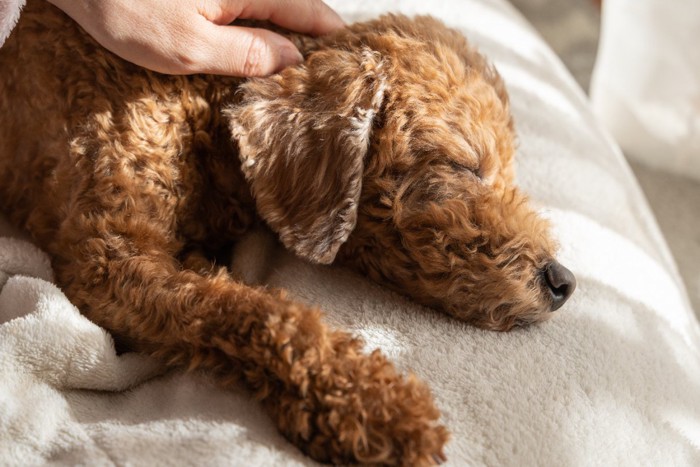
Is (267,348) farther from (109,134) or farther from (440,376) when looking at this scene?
(109,134)

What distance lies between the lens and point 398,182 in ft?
6.18

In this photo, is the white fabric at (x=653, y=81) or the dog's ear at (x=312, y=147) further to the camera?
the white fabric at (x=653, y=81)

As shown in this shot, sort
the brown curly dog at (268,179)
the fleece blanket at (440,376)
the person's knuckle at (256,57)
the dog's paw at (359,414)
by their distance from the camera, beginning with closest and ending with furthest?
the dog's paw at (359,414) < the fleece blanket at (440,376) < the brown curly dog at (268,179) < the person's knuckle at (256,57)

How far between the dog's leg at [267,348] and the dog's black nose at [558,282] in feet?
1.62

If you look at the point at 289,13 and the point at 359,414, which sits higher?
the point at 289,13

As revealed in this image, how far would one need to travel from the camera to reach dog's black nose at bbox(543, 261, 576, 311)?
1.88 m

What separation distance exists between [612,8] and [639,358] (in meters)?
1.94

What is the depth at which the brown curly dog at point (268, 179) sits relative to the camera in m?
1.83

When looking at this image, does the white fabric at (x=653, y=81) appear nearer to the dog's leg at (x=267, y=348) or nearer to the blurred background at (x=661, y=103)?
the blurred background at (x=661, y=103)

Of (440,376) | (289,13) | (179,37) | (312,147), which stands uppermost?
(289,13)

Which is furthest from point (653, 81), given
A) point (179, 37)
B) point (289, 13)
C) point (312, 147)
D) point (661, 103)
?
point (179, 37)

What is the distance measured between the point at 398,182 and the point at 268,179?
0.33 m

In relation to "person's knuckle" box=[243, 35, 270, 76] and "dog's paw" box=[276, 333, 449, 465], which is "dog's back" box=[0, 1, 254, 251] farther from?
"dog's paw" box=[276, 333, 449, 465]

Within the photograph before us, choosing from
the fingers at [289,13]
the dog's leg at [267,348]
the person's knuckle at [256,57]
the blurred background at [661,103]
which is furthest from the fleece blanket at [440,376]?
the blurred background at [661,103]
